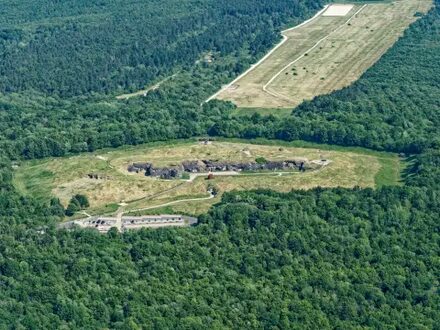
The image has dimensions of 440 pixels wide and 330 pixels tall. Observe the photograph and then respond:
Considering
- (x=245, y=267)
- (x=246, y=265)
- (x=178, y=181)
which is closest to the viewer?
(x=245, y=267)

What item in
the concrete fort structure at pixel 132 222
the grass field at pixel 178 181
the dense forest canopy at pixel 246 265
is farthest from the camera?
the grass field at pixel 178 181

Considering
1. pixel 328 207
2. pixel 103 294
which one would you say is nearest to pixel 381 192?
pixel 328 207

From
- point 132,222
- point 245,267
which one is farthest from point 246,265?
point 132,222

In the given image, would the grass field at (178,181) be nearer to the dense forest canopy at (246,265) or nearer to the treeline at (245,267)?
the dense forest canopy at (246,265)

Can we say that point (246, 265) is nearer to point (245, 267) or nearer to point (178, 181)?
point (245, 267)

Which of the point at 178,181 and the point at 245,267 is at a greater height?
the point at 178,181

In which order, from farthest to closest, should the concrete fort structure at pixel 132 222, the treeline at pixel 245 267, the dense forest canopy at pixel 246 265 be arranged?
the concrete fort structure at pixel 132 222, the dense forest canopy at pixel 246 265, the treeline at pixel 245 267

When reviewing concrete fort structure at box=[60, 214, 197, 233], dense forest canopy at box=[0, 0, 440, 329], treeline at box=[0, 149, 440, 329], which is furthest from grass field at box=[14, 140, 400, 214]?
treeline at box=[0, 149, 440, 329]

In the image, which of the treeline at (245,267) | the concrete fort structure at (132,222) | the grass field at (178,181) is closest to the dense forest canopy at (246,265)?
the treeline at (245,267)

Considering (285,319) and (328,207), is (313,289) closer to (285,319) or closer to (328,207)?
(285,319)
